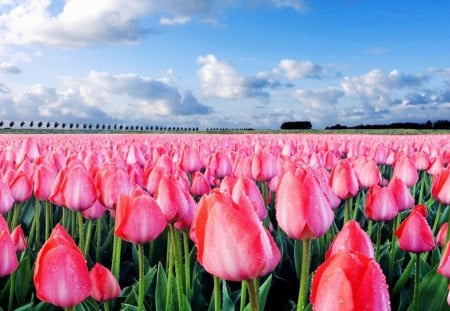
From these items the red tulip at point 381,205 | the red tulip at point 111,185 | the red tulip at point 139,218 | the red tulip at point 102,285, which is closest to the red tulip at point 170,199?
the red tulip at point 139,218

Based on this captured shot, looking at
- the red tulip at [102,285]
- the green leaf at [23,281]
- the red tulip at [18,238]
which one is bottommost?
the green leaf at [23,281]

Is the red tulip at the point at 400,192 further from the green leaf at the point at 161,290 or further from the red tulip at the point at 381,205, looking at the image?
the green leaf at the point at 161,290

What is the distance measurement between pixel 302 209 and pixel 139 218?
673 millimetres

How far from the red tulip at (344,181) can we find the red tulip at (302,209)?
143cm

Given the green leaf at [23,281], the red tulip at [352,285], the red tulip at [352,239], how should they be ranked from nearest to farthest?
the red tulip at [352,285]
the red tulip at [352,239]
the green leaf at [23,281]

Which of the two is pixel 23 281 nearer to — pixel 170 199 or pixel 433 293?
pixel 170 199

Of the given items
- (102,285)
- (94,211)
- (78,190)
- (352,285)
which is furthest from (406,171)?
(352,285)

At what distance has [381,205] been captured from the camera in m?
2.86

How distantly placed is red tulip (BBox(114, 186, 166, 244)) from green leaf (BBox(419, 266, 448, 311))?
140cm

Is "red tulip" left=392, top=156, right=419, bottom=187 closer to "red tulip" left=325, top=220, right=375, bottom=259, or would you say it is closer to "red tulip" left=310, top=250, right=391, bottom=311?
"red tulip" left=325, top=220, right=375, bottom=259

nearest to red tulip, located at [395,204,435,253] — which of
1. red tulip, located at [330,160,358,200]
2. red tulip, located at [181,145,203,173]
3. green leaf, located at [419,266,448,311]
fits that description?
green leaf, located at [419,266,448,311]

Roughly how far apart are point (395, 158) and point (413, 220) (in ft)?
13.9

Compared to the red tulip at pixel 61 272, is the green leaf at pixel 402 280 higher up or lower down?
lower down

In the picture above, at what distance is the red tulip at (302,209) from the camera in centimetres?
167
